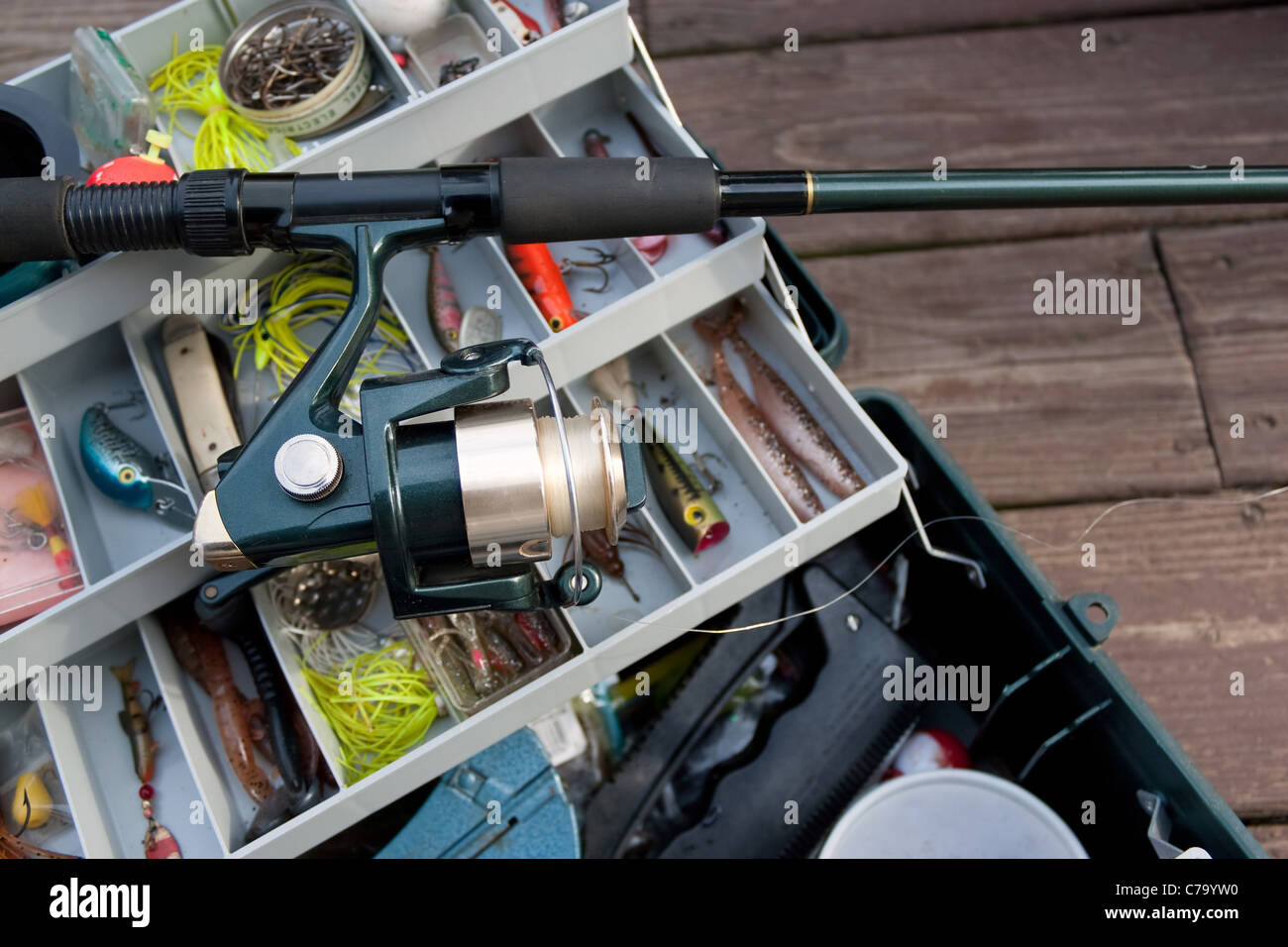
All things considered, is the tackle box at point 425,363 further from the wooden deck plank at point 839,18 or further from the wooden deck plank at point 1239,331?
the wooden deck plank at point 1239,331

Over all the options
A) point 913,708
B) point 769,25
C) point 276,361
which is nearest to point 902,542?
point 913,708

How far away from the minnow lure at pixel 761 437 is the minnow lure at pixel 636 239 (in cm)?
12

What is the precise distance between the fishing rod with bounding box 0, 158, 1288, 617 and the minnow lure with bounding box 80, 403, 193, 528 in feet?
0.37

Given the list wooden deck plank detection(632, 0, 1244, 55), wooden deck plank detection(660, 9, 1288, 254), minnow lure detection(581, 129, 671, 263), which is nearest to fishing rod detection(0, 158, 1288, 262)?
minnow lure detection(581, 129, 671, 263)

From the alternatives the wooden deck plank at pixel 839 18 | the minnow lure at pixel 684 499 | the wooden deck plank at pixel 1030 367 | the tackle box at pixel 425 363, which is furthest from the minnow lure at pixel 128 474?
the wooden deck plank at pixel 839 18

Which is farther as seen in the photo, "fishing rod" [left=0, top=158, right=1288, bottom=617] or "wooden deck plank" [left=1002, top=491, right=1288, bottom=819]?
"wooden deck plank" [left=1002, top=491, right=1288, bottom=819]

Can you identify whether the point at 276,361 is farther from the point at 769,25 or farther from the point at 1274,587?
the point at 1274,587

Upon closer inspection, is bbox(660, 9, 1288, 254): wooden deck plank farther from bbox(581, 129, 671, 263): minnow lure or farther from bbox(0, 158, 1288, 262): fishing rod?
bbox(0, 158, 1288, 262): fishing rod

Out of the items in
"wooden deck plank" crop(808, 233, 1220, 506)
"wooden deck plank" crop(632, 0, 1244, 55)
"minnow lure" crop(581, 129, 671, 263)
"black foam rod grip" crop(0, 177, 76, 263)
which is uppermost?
"wooden deck plank" crop(632, 0, 1244, 55)

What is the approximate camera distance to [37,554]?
4.51 ft

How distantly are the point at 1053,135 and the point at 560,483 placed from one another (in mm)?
1301

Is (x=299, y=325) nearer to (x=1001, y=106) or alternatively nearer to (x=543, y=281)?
(x=543, y=281)

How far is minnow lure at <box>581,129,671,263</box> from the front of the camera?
60.4 inches

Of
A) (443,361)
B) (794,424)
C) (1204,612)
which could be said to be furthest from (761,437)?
(1204,612)
